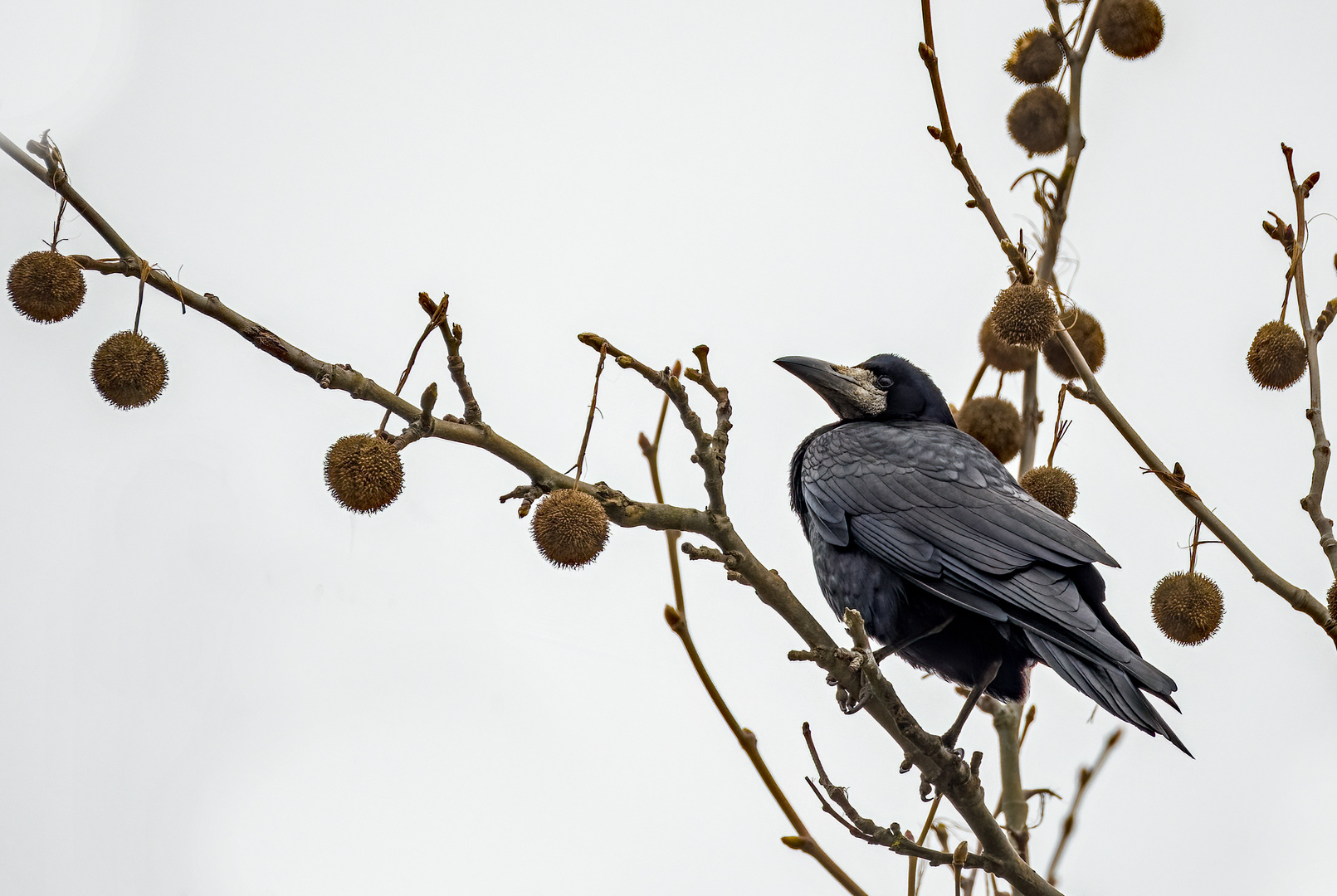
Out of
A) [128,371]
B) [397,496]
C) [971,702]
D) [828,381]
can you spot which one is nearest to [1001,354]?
[828,381]

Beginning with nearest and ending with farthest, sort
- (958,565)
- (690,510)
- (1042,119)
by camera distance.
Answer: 1. (690,510)
2. (958,565)
3. (1042,119)

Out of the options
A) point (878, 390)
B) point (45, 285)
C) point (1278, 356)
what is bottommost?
point (45, 285)

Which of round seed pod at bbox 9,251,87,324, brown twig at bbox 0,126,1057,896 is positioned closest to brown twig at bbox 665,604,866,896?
brown twig at bbox 0,126,1057,896

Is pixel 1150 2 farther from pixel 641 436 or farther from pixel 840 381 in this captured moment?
pixel 641 436

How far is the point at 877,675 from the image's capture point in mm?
2773

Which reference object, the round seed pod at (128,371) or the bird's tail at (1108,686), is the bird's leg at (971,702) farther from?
the round seed pod at (128,371)

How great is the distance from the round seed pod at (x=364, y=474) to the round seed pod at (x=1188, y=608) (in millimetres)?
2098

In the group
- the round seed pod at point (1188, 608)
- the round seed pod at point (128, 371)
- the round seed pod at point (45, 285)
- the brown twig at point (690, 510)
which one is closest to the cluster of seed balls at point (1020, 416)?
the round seed pod at point (1188, 608)

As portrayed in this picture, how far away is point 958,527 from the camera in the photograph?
3654mm

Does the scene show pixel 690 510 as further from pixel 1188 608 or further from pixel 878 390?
pixel 878 390

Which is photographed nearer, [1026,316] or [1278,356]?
[1278,356]

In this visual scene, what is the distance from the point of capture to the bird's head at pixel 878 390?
15.1 feet

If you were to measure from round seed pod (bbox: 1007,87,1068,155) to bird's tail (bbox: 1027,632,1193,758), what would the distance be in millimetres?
1620

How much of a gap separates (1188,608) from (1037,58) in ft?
5.86
